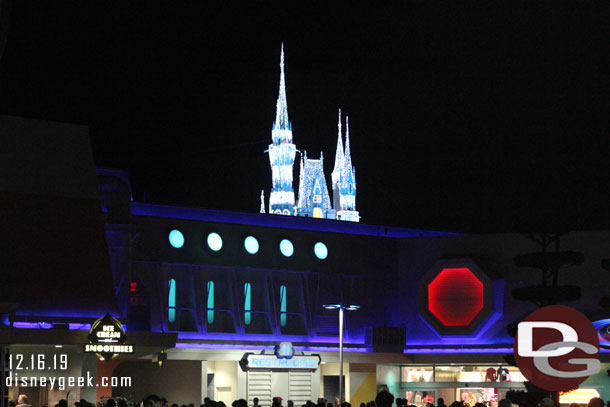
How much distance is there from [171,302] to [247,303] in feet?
11.9

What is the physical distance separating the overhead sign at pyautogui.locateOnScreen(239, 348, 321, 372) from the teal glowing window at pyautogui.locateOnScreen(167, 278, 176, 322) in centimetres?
341

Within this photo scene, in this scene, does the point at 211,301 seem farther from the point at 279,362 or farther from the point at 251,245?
A: the point at 279,362

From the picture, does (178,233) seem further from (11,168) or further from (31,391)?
(11,168)

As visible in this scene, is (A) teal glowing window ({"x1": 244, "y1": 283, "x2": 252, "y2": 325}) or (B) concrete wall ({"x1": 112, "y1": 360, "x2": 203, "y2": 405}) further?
(A) teal glowing window ({"x1": 244, "y1": 283, "x2": 252, "y2": 325})

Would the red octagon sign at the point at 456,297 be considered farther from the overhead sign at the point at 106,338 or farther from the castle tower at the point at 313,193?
the castle tower at the point at 313,193

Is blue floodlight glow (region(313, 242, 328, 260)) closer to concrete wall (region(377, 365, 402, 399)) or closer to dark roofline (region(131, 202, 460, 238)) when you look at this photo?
dark roofline (region(131, 202, 460, 238))

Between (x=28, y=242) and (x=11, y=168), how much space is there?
2.39 metres

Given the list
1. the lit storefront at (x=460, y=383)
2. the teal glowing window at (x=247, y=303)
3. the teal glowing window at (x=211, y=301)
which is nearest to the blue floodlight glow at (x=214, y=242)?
the teal glowing window at (x=211, y=301)

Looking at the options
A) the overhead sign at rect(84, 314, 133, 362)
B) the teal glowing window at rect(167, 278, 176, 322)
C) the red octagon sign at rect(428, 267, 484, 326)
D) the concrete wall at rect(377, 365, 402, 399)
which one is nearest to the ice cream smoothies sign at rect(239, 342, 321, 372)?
the teal glowing window at rect(167, 278, 176, 322)

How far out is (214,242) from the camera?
39406 millimetres

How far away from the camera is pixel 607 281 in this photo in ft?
131

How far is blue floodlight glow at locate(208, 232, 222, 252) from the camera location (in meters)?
39.3

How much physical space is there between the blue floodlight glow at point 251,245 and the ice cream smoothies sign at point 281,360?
448 centimetres

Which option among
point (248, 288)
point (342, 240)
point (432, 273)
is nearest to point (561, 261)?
point (432, 273)
